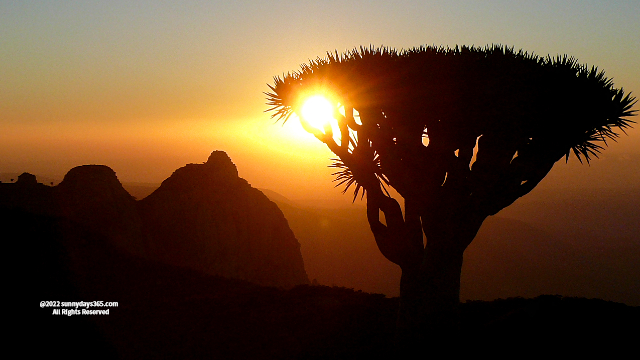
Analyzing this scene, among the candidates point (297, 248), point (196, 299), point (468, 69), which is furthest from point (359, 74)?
point (297, 248)

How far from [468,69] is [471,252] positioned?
76.8 m

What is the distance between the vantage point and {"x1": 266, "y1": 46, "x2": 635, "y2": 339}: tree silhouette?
8.96m

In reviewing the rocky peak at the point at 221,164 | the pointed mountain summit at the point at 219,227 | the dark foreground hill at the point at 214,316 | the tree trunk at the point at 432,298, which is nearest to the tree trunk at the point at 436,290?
the tree trunk at the point at 432,298

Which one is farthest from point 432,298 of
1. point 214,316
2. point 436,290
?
point 214,316

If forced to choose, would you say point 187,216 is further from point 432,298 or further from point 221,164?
point 432,298

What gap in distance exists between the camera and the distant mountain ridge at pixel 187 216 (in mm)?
23094

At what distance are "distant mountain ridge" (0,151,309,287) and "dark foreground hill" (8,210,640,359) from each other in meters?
2.41

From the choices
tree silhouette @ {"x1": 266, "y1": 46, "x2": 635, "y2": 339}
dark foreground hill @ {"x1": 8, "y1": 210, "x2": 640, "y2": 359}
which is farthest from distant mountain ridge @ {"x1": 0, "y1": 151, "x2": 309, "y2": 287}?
tree silhouette @ {"x1": 266, "y1": 46, "x2": 635, "y2": 339}

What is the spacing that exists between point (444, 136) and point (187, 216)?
21.9 m

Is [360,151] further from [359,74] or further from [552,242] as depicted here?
[552,242]

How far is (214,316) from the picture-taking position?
38.3 feet

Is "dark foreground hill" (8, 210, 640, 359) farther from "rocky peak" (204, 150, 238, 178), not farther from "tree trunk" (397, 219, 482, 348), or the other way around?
"rocky peak" (204, 150, 238, 178)

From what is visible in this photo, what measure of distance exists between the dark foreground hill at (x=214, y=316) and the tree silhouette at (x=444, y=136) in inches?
69.2

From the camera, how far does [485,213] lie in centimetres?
937
